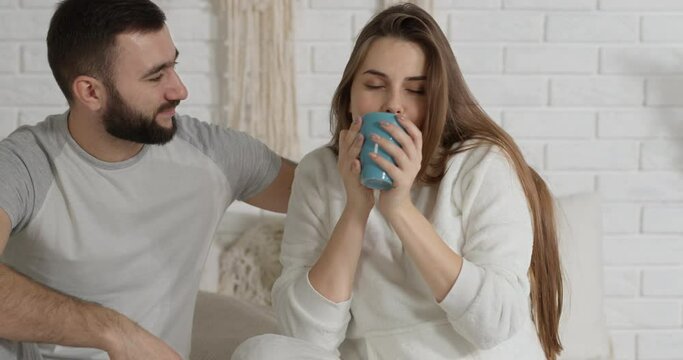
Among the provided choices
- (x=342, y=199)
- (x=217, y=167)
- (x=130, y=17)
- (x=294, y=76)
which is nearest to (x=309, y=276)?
(x=342, y=199)

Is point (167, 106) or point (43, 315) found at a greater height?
point (167, 106)

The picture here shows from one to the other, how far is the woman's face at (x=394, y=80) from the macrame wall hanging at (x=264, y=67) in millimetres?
1020

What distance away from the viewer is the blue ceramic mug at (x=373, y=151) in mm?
1692

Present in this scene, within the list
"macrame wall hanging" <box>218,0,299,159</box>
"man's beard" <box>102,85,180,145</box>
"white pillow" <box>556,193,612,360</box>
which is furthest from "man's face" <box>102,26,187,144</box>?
"white pillow" <box>556,193,612,360</box>

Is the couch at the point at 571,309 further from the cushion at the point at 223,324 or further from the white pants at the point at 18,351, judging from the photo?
the white pants at the point at 18,351

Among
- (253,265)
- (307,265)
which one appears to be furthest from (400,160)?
(253,265)

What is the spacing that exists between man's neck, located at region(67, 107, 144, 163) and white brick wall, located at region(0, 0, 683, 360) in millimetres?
820

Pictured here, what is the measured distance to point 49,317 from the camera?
6.23 feet

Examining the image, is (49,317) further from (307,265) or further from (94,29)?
(94,29)

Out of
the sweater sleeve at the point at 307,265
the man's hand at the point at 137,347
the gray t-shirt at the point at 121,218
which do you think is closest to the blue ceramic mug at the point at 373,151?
the sweater sleeve at the point at 307,265

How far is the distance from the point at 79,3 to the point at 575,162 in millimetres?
1495

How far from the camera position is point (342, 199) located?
6.37 feet

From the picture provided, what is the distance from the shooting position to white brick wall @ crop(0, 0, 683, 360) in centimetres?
292

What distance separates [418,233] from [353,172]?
5.9 inches
